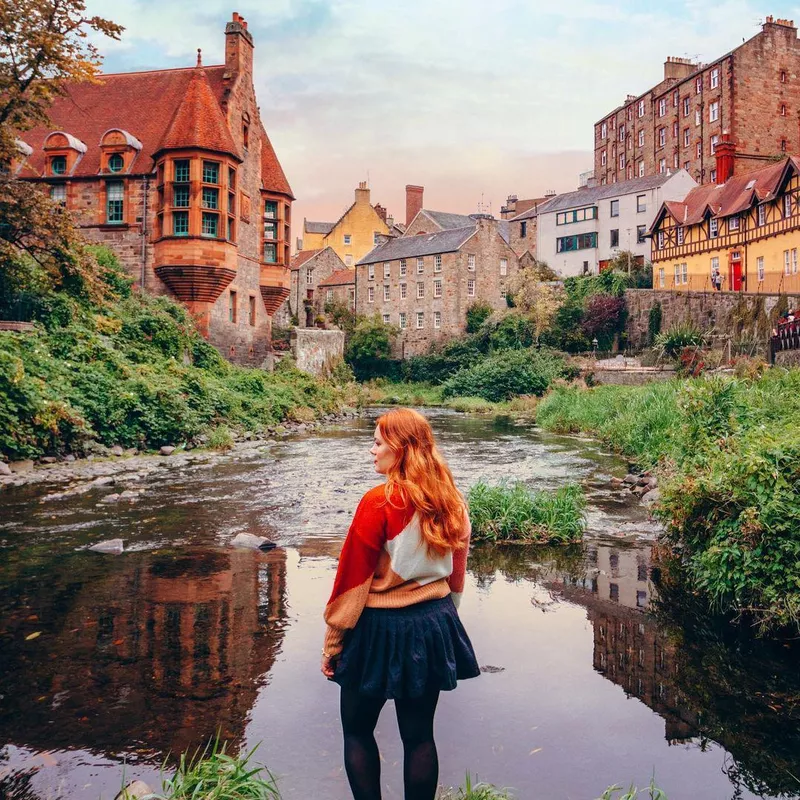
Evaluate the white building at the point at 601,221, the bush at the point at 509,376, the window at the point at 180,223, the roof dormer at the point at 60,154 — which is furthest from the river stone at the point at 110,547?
the white building at the point at 601,221

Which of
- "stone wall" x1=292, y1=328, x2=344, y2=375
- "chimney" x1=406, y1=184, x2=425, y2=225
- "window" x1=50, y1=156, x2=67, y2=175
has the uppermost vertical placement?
"chimney" x1=406, y1=184, x2=425, y2=225

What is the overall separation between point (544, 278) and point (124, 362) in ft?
129

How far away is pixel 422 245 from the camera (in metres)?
55.9

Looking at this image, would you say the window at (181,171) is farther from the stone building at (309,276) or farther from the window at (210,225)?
the stone building at (309,276)

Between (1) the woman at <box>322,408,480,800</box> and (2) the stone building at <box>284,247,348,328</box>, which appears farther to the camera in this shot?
(2) the stone building at <box>284,247,348,328</box>

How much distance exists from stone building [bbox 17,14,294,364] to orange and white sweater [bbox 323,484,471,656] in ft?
81.1

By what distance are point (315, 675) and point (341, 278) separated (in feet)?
189

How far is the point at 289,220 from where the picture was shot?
110ft

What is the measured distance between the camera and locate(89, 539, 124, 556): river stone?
28.0 feet

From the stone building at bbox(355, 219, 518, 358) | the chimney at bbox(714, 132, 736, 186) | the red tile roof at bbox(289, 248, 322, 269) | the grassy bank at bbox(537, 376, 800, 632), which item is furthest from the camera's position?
the red tile roof at bbox(289, 248, 322, 269)

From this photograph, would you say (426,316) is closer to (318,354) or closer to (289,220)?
(318,354)

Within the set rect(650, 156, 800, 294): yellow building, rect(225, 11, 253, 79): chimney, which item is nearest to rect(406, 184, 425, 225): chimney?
rect(650, 156, 800, 294): yellow building

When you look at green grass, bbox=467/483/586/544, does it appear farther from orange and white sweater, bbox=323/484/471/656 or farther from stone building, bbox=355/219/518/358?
stone building, bbox=355/219/518/358

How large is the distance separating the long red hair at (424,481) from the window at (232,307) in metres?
26.9
